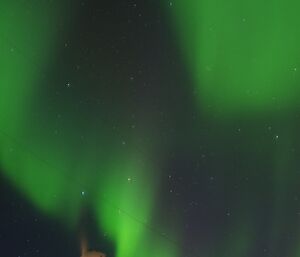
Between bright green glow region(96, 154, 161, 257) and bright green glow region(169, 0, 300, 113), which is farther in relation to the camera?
bright green glow region(96, 154, 161, 257)

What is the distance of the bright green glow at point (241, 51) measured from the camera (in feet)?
5.93

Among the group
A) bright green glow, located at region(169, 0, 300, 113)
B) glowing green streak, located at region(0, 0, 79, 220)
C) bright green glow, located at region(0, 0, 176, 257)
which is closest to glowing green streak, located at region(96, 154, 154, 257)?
bright green glow, located at region(0, 0, 176, 257)

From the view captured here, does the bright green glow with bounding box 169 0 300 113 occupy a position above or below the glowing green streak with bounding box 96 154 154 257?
above

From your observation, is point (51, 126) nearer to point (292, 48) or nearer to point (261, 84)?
point (261, 84)

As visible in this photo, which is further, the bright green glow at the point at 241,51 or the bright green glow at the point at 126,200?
the bright green glow at the point at 126,200

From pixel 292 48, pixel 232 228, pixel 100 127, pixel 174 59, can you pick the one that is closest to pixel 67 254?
pixel 100 127

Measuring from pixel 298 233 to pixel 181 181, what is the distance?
0.51m

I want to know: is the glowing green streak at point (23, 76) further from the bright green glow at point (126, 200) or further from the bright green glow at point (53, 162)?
the bright green glow at point (126, 200)

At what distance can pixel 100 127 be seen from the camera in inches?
75.1

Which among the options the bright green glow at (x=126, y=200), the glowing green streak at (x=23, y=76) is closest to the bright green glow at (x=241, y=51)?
the bright green glow at (x=126, y=200)

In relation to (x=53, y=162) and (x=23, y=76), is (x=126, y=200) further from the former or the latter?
(x=23, y=76)

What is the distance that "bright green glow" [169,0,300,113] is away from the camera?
1807 millimetres

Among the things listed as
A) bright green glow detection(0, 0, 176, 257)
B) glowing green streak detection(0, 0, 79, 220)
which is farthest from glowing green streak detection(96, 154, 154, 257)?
glowing green streak detection(0, 0, 79, 220)

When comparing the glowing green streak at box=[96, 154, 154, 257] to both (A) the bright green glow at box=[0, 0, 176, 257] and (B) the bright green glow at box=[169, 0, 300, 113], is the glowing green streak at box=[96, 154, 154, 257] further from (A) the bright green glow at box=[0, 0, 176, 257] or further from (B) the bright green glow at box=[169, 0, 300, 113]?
(B) the bright green glow at box=[169, 0, 300, 113]
